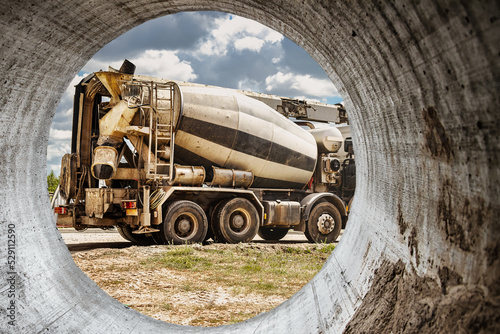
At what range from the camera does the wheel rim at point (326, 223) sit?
11.8 meters

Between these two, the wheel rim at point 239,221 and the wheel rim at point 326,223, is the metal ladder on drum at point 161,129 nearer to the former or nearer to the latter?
the wheel rim at point 239,221

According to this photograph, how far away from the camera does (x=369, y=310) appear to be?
1920mm

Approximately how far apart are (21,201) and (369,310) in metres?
2.04

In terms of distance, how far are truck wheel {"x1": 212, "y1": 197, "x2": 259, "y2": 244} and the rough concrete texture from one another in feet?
22.4

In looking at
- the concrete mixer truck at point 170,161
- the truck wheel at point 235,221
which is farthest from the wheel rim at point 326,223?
the truck wheel at point 235,221

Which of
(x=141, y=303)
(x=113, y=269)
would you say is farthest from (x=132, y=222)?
(x=141, y=303)

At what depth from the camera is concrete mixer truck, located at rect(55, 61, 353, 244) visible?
29.5 ft

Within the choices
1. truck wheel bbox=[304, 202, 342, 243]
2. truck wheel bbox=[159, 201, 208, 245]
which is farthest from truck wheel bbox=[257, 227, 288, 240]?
truck wheel bbox=[159, 201, 208, 245]

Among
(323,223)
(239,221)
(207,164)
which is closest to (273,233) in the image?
(323,223)

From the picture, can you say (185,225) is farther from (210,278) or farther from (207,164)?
(210,278)

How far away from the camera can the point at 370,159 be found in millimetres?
2434

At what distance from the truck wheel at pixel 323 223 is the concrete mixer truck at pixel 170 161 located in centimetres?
88

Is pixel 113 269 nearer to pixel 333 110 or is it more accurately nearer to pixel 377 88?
pixel 377 88

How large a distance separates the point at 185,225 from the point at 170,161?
4.73 ft
